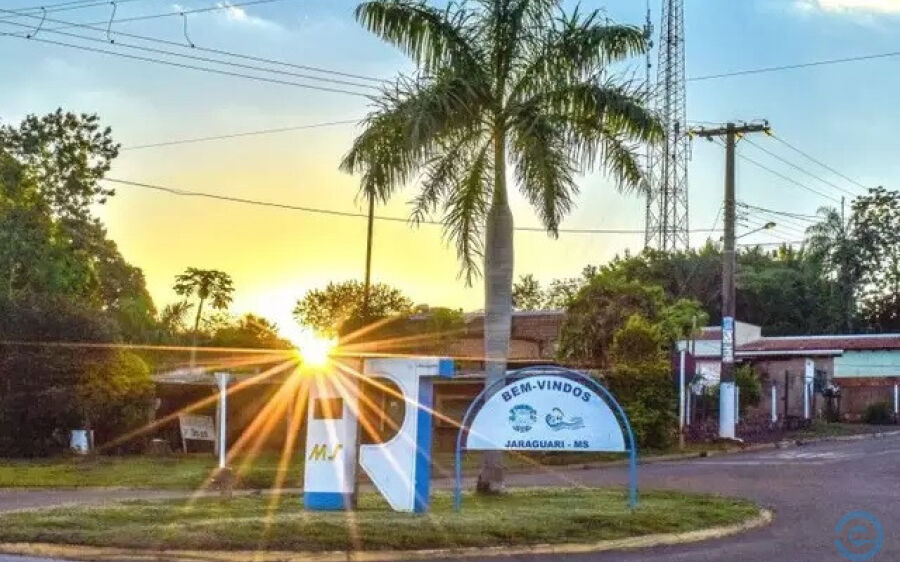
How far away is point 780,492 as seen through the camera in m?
22.1

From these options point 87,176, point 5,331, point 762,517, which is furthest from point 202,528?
point 87,176

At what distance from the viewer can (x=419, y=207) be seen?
2141 centimetres

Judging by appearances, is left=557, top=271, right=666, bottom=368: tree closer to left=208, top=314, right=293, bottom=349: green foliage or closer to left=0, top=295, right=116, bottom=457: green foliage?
left=0, top=295, right=116, bottom=457: green foliage

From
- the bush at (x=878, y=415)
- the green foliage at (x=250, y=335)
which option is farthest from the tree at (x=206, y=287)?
Result: the bush at (x=878, y=415)

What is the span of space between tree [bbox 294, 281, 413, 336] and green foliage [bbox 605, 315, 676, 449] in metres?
18.6

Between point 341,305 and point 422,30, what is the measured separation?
1730 inches

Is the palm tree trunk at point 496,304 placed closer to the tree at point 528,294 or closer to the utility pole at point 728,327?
the utility pole at point 728,327

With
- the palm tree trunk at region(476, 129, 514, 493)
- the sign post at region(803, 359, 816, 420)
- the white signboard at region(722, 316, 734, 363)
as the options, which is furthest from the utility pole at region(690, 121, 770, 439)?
the palm tree trunk at region(476, 129, 514, 493)

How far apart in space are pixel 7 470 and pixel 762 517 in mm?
19328

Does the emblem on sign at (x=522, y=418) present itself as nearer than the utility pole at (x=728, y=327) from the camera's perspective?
Yes

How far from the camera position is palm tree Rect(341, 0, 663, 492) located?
797 inches

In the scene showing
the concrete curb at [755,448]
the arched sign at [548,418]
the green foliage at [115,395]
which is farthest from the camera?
the green foliage at [115,395]

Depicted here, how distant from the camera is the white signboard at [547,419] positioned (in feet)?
57.6

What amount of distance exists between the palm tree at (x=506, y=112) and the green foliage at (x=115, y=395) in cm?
1748
